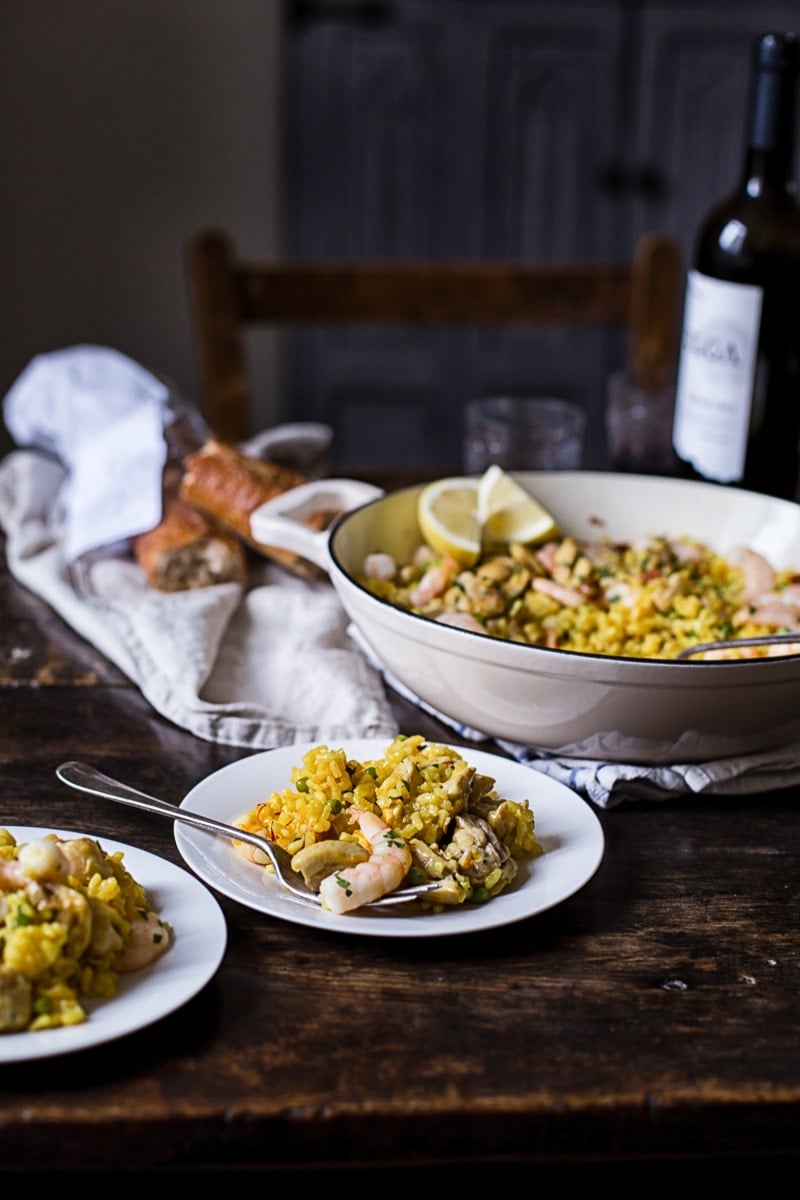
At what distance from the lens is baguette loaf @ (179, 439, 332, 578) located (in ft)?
4.67

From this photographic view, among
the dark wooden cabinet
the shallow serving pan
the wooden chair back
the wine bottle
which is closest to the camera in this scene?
the shallow serving pan

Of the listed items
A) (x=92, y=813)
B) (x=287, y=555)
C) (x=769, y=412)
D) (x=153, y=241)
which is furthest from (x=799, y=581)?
(x=153, y=241)

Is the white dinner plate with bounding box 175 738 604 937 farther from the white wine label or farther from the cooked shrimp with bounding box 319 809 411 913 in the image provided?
the white wine label

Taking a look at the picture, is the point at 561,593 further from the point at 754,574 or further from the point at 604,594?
the point at 754,574

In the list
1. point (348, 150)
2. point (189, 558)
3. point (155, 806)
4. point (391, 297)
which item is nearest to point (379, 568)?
point (189, 558)

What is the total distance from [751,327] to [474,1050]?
0.89 m

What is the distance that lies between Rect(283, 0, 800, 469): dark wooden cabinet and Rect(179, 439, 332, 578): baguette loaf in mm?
2482

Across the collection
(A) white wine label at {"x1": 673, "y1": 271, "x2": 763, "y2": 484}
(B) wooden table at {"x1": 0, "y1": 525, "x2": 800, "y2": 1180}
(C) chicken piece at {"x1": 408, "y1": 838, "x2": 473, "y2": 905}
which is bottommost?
(B) wooden table at {"x1": 0, "y1": 525, "x2": 800, "y2": 1180}

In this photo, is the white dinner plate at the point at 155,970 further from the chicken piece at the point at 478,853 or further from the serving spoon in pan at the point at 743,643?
the serving spoon in pan at the point at 743,643

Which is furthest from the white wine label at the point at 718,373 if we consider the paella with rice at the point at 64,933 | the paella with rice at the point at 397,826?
the paella with rice at the point at 64,933

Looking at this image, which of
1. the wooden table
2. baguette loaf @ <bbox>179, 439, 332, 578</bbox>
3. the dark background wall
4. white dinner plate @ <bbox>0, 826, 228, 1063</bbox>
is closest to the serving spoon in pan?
the wooden table

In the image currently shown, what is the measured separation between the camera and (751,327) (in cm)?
137

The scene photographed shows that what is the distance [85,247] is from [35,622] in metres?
2.47

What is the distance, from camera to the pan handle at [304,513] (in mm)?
1185
